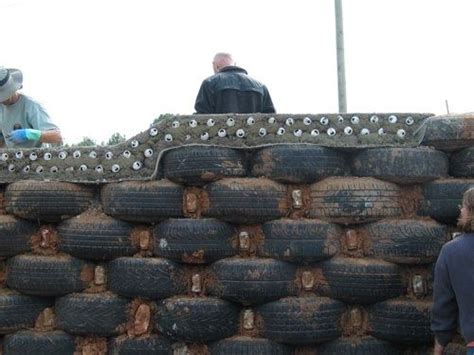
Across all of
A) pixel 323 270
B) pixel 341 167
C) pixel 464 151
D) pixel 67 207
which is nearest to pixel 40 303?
pixel 67 207

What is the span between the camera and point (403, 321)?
3.47 metres

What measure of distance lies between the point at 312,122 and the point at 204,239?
81 centimetres

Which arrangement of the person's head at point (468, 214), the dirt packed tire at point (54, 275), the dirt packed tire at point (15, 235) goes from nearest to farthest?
the person's head at point (468, 214), the dirt packed tire at point (54, 275), the dirt packed tire at point (15, 235)

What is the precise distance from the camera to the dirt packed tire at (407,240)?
11.4 ft

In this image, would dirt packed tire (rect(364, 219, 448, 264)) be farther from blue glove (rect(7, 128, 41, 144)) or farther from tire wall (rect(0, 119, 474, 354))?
blue glove (rect(7, 128, 41, 144))

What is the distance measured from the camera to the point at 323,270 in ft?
11.6

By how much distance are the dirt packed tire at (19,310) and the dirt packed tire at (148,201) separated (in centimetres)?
68

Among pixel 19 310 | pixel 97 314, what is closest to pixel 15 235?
pixel 19 310

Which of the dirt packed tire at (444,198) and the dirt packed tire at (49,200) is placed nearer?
the dirt packed tire at (444,198)

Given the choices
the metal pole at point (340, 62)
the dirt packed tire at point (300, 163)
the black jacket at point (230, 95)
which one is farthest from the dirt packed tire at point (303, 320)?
the metal pole at point (340, 62)

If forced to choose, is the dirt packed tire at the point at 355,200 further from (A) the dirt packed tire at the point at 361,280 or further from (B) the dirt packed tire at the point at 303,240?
(A) the dirt packed tire at the point at 361,280

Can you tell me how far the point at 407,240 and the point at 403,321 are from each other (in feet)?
1.31

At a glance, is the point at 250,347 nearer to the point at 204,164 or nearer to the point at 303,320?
the point at 303,320

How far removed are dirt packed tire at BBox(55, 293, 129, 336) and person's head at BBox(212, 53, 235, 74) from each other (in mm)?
2244
